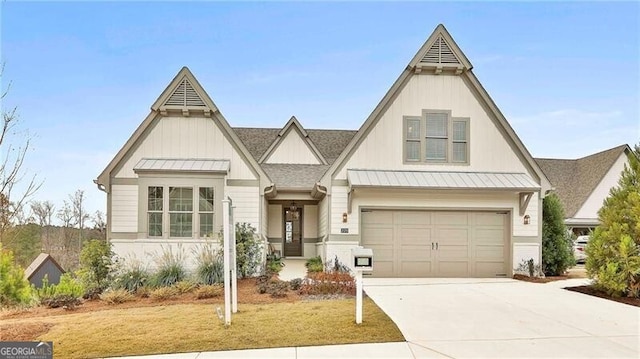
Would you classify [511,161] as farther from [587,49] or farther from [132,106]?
[132,106]

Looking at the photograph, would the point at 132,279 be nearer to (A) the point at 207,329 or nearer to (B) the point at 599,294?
(A) the point at 207,329

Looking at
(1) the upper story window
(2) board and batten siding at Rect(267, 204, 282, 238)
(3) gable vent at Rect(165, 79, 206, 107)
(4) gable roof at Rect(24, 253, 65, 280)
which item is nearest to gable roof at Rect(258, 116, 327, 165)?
(2) board and batten siding at Rect(267, 204, 282, 238)

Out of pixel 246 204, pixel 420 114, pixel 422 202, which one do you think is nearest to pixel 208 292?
pixel 246 204

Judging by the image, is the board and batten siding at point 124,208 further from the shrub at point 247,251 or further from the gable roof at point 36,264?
the gable roof at point 36,264

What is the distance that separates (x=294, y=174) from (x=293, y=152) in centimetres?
226

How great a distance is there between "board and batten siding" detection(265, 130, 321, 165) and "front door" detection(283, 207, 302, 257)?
8.31ft

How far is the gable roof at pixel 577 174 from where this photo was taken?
81.8ft

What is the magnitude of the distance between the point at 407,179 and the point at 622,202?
5.83 metres

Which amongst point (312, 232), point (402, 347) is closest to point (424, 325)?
point (402, 347)

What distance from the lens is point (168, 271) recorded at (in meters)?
12.3

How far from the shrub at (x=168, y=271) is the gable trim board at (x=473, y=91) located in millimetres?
5216

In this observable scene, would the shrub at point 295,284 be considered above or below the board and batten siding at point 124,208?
below

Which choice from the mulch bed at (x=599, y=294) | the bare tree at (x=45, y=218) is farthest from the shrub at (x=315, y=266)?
the bare tree at (x=45, y=218)

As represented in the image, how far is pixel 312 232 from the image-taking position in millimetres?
20109
